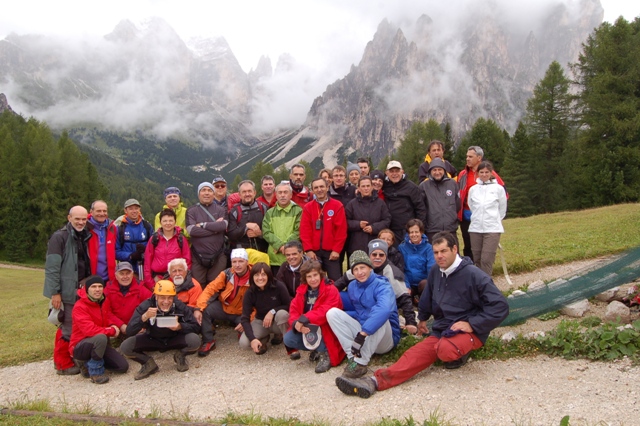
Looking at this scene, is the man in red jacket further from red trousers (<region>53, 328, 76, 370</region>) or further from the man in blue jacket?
red trousers (<region>53, 328, 76, 370</region>)

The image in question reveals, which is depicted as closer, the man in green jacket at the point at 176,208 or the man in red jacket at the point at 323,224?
the man in red jacket at the point at 323,224

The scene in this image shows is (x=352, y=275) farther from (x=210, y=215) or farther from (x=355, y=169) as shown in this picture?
(x=355, y=169)

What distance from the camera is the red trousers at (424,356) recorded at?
579 cm

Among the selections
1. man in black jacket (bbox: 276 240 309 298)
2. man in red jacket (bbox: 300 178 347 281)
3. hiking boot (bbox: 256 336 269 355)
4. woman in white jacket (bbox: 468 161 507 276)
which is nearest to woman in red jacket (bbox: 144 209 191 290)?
man in black jacket (bbox: 276 240 309 298)

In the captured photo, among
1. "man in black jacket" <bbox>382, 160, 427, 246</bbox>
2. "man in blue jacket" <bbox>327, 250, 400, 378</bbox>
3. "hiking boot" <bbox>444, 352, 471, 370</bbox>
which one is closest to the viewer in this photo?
"hiking boot" <bbox>444, 352, 471, 370</bbox>

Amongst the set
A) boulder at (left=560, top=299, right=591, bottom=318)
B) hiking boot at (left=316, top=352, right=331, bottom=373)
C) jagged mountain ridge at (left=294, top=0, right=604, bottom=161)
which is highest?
jagged mountain ridge at (left=294, top=0, right=604, bottom=161)

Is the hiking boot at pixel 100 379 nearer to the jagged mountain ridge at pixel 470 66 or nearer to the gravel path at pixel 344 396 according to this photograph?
the gravel path at pixel 344 396

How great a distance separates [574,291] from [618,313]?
27.4 inches

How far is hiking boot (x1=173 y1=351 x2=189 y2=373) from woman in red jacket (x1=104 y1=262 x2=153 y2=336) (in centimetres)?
113

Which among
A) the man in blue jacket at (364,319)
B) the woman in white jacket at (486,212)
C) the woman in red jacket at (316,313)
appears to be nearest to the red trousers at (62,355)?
the woman in red jacket at (316,313)

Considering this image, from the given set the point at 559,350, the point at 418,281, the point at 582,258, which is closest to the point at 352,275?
the point at 418,281

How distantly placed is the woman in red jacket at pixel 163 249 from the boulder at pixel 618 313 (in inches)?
300

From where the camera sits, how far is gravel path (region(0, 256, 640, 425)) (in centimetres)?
487

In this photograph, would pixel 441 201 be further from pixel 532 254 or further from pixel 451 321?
pixel 532 254
